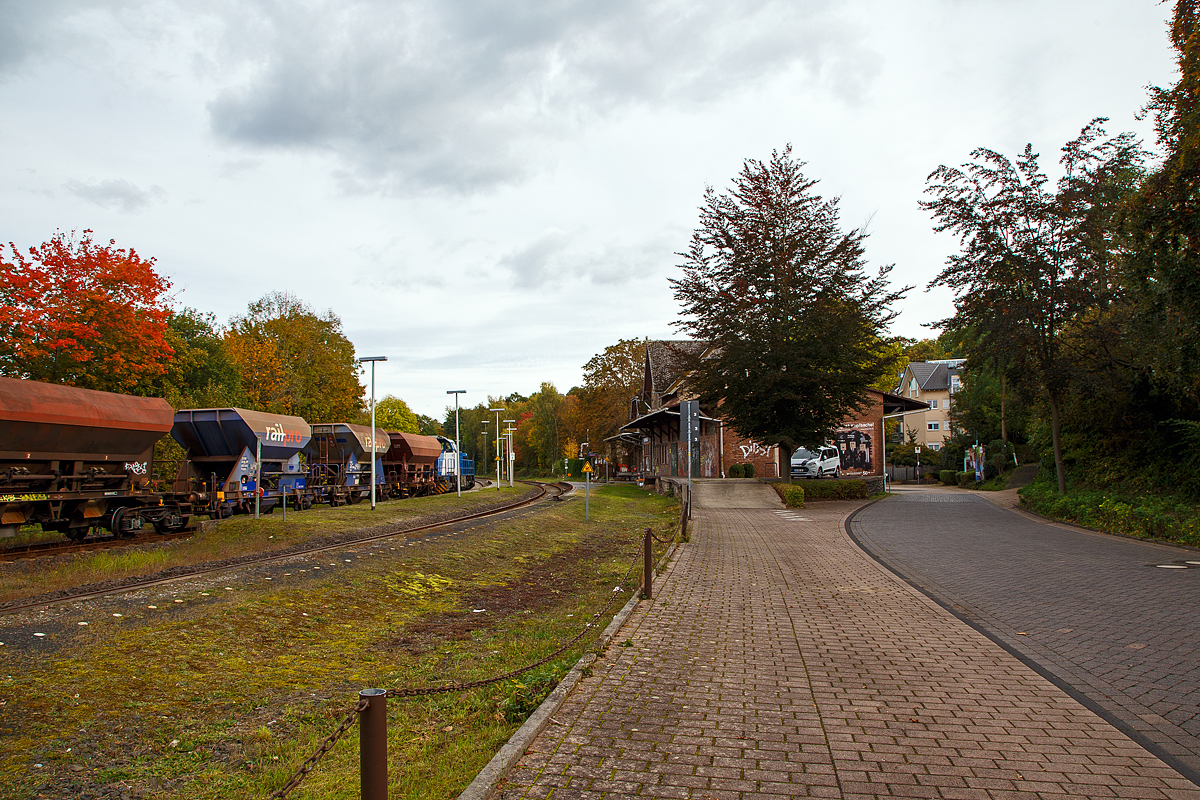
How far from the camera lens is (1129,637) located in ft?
22.6

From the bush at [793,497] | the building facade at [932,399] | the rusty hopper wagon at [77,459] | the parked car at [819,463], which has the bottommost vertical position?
the bush at [793,497]

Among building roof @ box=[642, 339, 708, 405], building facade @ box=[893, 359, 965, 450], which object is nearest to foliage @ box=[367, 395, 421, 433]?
building roof @ box=[642, 339, 708, 405]

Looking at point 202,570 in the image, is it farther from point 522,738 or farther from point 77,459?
point 522,738

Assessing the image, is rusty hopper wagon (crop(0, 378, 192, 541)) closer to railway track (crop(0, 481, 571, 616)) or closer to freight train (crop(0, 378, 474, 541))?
freight train (crop(0, 378, 474, 541))

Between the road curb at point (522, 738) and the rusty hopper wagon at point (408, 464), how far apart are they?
27.0 metres

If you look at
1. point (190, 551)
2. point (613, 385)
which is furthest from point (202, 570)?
point (613, 385)

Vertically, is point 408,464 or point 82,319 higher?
point 82,319

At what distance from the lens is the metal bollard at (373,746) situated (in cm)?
272

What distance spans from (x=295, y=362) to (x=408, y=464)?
21.7m

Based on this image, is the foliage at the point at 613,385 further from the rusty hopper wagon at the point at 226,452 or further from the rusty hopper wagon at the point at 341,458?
the rusty hopper wagon at the point at 226,452

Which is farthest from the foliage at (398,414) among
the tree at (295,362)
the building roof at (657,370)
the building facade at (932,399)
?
the building facade at (932,399)

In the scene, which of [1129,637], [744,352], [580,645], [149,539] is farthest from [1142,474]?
[149,539]

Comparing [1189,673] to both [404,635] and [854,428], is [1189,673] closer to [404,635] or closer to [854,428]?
[404,635]

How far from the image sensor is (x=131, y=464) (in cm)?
1547
